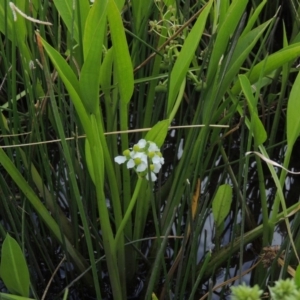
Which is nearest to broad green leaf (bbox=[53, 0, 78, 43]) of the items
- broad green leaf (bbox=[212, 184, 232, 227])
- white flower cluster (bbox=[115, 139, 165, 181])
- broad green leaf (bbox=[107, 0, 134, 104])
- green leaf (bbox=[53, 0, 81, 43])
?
green leaf (bbox=[53, 0, 81, 43])

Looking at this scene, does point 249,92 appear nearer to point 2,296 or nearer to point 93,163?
point 93,163

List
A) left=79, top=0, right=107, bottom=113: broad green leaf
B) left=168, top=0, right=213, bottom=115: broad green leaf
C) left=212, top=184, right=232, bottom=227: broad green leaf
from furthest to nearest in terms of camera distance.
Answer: left=212, top=184, right=232, bottom=227: broad green leaf
left=168, top=0, right=213, bottom=115: broad green leaf
left=79, top=0, right=107, bottom=113: broad green leaf

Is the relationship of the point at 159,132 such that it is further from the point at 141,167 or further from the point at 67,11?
the point at 67,11

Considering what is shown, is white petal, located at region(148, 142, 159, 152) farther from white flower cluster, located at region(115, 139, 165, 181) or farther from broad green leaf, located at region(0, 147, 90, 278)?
broad green leaf, located at region(0, 147, 90, 278)

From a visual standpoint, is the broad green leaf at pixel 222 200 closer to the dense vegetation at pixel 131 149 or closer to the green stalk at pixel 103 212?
the dense vegetation at pixel 131 149

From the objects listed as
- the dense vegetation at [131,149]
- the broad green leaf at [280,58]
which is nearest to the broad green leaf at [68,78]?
the dense vegetation at [131,149]

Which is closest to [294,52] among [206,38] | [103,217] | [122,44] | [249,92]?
[249,92]

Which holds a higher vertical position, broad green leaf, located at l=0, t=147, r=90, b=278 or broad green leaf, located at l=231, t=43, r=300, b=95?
broad green leaf, located at l=231, t=43, r=300, b=95
